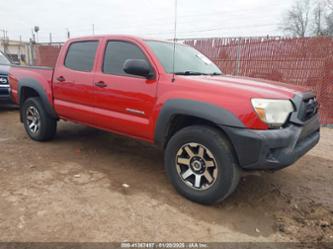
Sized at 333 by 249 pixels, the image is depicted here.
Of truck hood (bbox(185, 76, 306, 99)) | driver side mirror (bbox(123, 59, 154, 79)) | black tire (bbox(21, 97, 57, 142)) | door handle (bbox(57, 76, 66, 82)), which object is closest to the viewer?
truck hood (bbox(185, 76, 306, 99))

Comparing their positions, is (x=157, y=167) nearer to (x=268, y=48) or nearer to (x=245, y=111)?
(x=245, y=111)

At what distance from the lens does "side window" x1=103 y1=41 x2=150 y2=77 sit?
12.9 ft

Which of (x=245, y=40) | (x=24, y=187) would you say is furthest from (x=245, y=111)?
(x=245, y=40)

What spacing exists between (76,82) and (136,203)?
7.10 ft

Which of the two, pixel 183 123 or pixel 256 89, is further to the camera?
pixel 183 123

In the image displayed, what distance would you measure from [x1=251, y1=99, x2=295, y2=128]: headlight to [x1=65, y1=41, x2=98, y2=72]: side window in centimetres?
255

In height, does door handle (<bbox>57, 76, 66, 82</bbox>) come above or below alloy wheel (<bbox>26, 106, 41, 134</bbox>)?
above

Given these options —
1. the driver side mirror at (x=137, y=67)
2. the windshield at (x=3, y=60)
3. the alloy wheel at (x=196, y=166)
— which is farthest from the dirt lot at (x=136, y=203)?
the windshield at (x=3, y=60)

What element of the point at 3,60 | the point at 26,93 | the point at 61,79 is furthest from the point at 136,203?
the point at 3,60

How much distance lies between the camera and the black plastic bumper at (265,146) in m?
2.84

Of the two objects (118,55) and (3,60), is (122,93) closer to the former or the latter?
(118,55)

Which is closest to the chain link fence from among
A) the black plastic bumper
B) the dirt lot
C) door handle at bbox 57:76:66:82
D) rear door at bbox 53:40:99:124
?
the dirt lot

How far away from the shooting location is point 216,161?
3.09 metres

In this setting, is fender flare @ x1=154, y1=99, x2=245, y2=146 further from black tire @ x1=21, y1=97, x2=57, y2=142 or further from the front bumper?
the front bumper
